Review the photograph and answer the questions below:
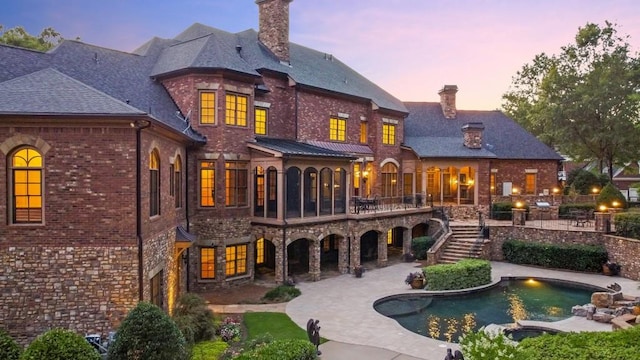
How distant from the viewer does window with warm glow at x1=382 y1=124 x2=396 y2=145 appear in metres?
29.8

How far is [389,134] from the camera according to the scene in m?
30.3

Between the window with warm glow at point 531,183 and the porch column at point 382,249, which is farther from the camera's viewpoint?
the window with warm glow at point 531,183

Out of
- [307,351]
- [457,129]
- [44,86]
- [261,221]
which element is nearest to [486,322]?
[307,351]

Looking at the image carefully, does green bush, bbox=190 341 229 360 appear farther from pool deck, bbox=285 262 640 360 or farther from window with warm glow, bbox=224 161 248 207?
window with warm glow, bbox=224 161 248 207

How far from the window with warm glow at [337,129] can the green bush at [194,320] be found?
46.9 feet

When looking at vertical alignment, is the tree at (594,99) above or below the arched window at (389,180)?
above

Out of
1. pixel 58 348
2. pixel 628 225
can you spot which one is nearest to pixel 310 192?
pixel 58 348

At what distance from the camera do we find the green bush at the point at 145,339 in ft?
30.7

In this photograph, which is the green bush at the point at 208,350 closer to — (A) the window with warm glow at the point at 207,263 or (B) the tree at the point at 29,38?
(A) the window with warm glow at the point at 207,263

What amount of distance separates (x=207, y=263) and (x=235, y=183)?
370 cm

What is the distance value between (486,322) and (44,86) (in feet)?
51.4

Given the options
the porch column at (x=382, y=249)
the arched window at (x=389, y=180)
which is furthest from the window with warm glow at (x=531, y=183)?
the porch column at (x=382, y=249)

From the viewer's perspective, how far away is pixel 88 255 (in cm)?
1159

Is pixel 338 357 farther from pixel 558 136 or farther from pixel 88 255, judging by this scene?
pixel 558 136
